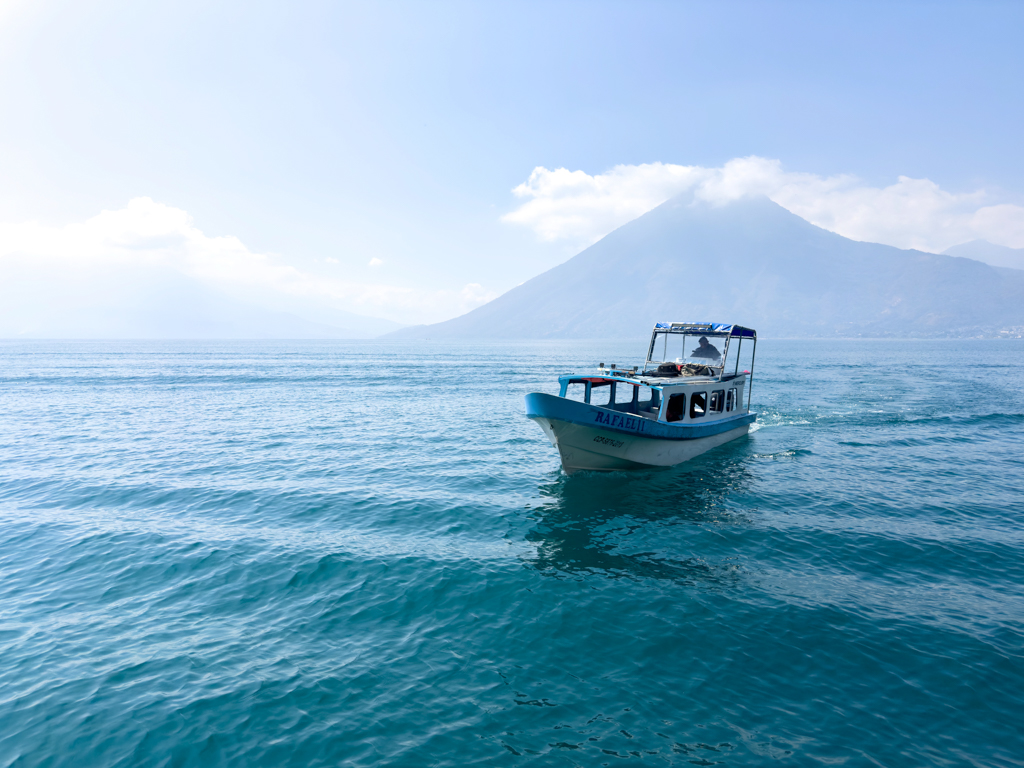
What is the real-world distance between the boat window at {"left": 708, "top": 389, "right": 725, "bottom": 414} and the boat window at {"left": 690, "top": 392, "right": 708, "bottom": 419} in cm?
55

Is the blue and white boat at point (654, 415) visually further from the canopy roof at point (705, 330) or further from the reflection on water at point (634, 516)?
the reflection on water at point (634, 516)

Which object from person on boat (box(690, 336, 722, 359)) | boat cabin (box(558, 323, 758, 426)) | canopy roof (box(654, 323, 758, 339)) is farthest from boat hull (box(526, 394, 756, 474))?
person on boat (box(690, 336, 722, 359))

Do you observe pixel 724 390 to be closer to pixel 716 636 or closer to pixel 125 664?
pixel 716 636

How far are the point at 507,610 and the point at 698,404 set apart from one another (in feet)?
58.6

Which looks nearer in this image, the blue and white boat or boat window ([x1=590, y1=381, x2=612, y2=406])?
the blue and white boat

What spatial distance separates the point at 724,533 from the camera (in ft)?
52.5

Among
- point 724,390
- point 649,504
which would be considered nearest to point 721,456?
point 724,390

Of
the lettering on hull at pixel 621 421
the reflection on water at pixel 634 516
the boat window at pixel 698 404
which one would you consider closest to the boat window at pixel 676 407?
the boat window at pixel 698 404

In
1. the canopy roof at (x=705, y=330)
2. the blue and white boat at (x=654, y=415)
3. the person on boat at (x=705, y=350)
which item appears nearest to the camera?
the blue and white boat at (x=654, y=415)

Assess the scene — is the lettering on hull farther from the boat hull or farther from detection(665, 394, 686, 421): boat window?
detection(665, 394, 686, 421): boat window

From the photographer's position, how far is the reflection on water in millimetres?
13758

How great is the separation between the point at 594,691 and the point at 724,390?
69.4ft

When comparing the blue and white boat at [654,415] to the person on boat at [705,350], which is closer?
the blue and white boat at [654,415]

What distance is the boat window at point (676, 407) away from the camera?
24.0 m
